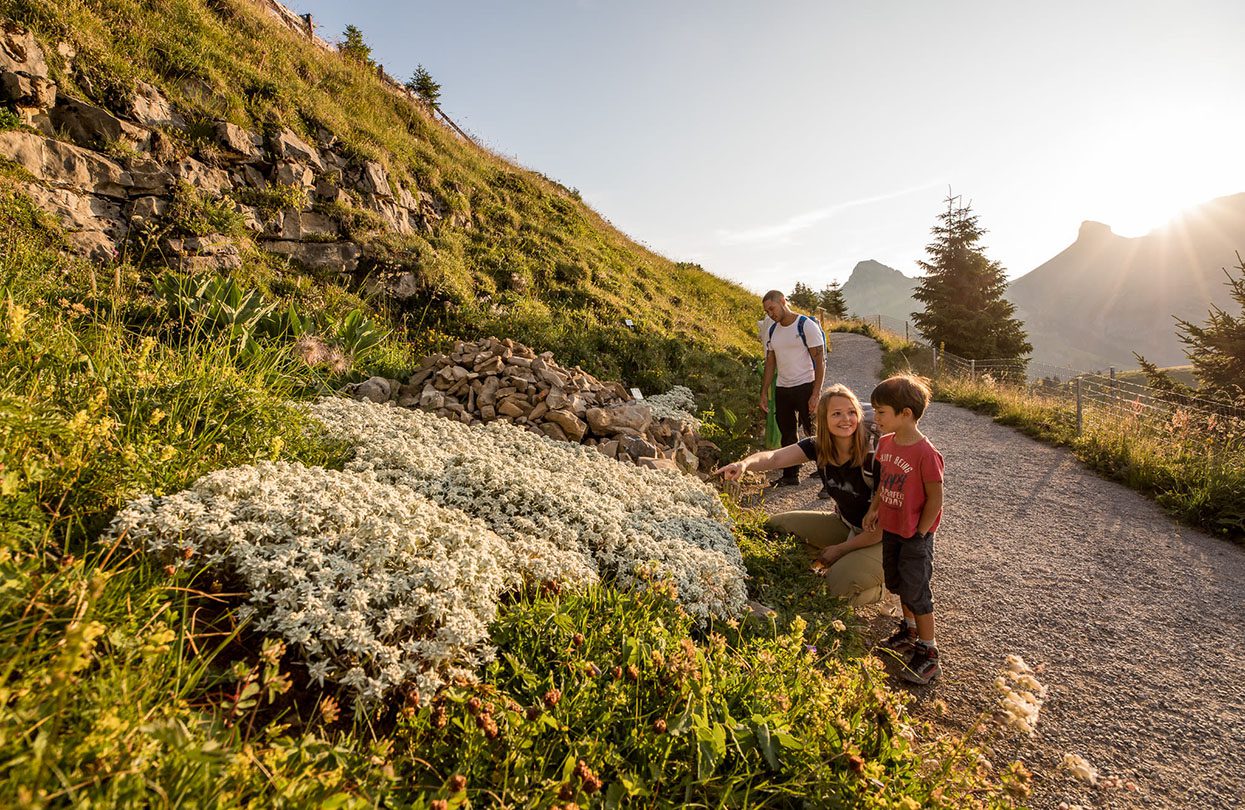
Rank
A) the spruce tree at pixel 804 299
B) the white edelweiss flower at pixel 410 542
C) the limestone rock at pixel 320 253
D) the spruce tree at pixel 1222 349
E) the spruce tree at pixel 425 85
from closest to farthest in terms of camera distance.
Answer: the white edelweiss flower at pixel 410 542
the limestone rock at pixel 320 253
the spruce tree at pixel 1222 349
the spruce tree at pixel 425 85
the spruce tree at pixel 804 299

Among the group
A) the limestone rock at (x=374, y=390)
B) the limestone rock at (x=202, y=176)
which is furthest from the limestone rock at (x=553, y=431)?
the limestone rock at (x=202, y=176)

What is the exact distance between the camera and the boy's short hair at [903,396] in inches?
163

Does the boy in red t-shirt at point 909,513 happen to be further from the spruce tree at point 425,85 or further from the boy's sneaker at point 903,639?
the spruce tree at point 425,85

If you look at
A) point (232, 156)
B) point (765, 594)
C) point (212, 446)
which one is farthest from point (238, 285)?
point (765, 594)

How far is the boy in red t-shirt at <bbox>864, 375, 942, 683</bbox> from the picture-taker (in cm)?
390

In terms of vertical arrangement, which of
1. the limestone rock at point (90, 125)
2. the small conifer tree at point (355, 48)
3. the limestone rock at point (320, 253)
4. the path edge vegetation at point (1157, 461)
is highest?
the small conifer tree at point (355, 48)

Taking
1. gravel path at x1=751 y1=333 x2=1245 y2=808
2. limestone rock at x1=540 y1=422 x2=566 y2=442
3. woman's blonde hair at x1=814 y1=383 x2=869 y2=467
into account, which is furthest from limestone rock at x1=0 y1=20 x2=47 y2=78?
gravel path at x1=751 y1=333 x2=1245 y2=808

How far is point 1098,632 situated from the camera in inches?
177

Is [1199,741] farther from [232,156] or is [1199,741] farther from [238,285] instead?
[232,156]

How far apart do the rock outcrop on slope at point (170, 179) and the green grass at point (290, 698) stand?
5.12 meters

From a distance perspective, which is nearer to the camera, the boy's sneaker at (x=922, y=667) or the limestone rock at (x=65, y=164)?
the boy's sneaker at (x=922, y=667)

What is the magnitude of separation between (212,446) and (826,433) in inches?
196

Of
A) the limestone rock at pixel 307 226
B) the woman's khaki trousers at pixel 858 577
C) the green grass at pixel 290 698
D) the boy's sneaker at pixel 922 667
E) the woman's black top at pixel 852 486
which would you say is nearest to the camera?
the green grass at pixel 290 698

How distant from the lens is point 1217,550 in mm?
6234
